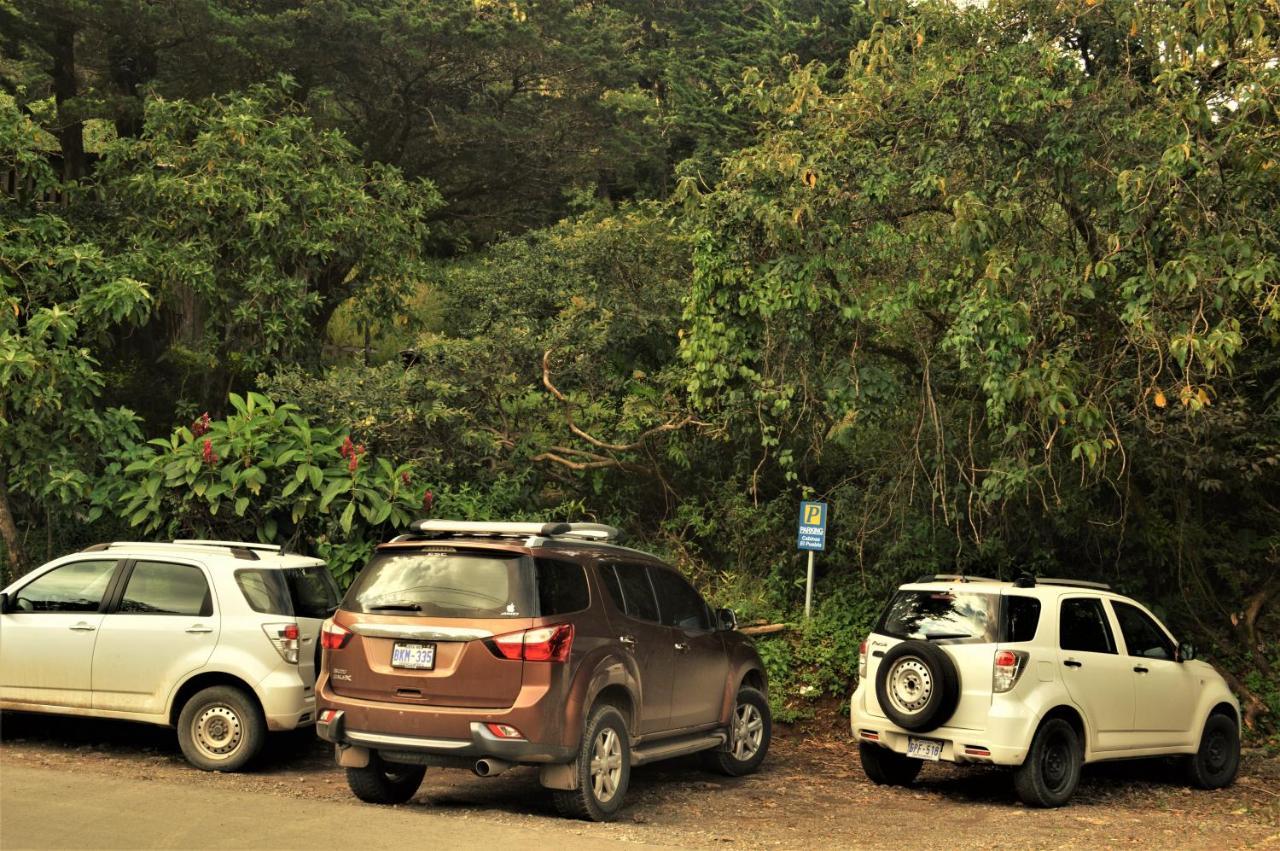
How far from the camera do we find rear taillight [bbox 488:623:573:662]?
7.89 meters

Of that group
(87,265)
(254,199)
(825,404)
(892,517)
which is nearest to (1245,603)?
(892,517)

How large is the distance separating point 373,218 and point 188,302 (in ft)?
12.3

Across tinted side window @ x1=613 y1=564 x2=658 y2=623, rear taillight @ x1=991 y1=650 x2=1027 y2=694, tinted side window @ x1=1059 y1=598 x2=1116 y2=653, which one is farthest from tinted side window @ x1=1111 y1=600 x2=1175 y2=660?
tinted side window @ x1=613 y1=564 x2=658 y2=623

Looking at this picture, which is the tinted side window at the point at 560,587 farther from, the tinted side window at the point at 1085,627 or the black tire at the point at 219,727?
the tinted side window at the point at 1085,627

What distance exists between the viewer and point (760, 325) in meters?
13.4

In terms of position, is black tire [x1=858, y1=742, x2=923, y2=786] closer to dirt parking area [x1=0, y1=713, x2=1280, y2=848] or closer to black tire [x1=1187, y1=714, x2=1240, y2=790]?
dirt parking area [x1=0, y1=713, x2=1280, y2=848]

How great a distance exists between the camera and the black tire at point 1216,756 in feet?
36.3

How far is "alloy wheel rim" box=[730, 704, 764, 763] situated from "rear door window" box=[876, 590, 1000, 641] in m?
1.36

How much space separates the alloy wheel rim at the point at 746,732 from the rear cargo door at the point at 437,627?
3230 millimetres

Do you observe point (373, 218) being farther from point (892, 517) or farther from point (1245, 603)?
point (1245, 603)

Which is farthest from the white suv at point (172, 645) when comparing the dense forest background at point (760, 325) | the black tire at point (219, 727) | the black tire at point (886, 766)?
the black tire at point (886, 766)

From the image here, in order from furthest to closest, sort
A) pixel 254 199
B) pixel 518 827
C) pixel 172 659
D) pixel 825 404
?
pixel 254 199, pixel 825 404, pixel 172 659, pixel 518 827

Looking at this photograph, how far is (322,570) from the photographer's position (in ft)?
35.0

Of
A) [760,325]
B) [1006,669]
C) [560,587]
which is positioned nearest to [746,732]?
[1006,669]
